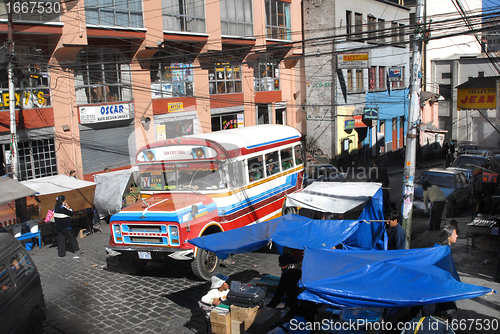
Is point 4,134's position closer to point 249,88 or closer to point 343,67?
point 249,88

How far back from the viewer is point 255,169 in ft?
39.0

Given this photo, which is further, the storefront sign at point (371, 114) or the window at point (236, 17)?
the storefront sign at point (371, 114)

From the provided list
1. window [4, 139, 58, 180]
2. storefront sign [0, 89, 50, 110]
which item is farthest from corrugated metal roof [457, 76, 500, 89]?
window [4, 139, 58, 180]

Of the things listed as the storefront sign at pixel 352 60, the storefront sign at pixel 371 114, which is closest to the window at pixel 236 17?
the storefront sign at pixel 352 60

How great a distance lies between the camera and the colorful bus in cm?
933

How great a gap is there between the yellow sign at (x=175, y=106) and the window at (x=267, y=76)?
654cm

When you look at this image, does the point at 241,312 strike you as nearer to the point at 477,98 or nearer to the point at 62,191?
the point at 62,191

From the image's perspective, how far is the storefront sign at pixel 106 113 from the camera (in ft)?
62.2

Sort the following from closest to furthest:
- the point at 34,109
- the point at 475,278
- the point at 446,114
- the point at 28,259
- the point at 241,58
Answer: the point at 28,259 < the point at 475,278 < the point at 34,109 < the point at 241,58 < the point at 446,114

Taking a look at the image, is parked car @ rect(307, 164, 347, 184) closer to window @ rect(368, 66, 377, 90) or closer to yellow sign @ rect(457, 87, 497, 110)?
yellow sign @ rect(457, 87, 497, 110)

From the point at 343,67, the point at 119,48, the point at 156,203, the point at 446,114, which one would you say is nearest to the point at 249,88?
the point at 343,67

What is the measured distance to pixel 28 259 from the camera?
25.0 feet

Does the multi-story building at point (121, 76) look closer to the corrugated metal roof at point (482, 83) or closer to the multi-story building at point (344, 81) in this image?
the multi-story building at point (344, 81)

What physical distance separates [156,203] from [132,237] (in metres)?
0.98
